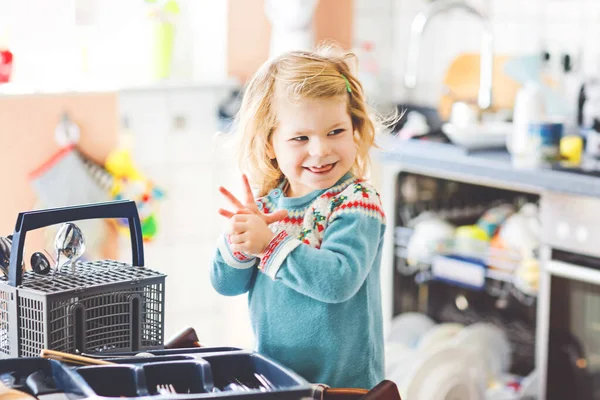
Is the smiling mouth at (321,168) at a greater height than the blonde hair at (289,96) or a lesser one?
lesser

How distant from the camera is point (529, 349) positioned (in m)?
3.02

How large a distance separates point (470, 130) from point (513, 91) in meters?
0.49

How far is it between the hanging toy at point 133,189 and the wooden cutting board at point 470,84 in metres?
1.16

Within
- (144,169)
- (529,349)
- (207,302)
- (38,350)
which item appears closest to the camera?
(38,350)

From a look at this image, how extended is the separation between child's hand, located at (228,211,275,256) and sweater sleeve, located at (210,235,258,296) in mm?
99

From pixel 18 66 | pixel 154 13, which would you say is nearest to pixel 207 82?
pixel 154 13

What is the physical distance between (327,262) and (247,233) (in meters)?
0.12

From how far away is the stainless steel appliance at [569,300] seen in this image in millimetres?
2564

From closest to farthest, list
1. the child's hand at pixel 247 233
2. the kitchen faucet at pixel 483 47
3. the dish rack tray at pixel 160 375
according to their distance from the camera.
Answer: the dish rack tray at pixel 160 375, the child's hand at pixel 247 233, the kitchen faucet at pixel 483 47

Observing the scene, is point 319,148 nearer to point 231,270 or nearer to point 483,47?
point 231,270

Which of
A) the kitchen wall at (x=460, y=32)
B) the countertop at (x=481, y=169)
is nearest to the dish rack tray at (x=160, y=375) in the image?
the countertop at (x=481, y=169)

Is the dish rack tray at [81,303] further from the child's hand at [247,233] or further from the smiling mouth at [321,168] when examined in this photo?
the smiling mouth at [321,168]

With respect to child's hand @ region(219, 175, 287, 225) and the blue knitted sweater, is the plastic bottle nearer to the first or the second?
the blue knitted sweater

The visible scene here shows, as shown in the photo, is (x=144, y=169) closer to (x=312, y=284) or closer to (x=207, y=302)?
(x=207, y=302)
